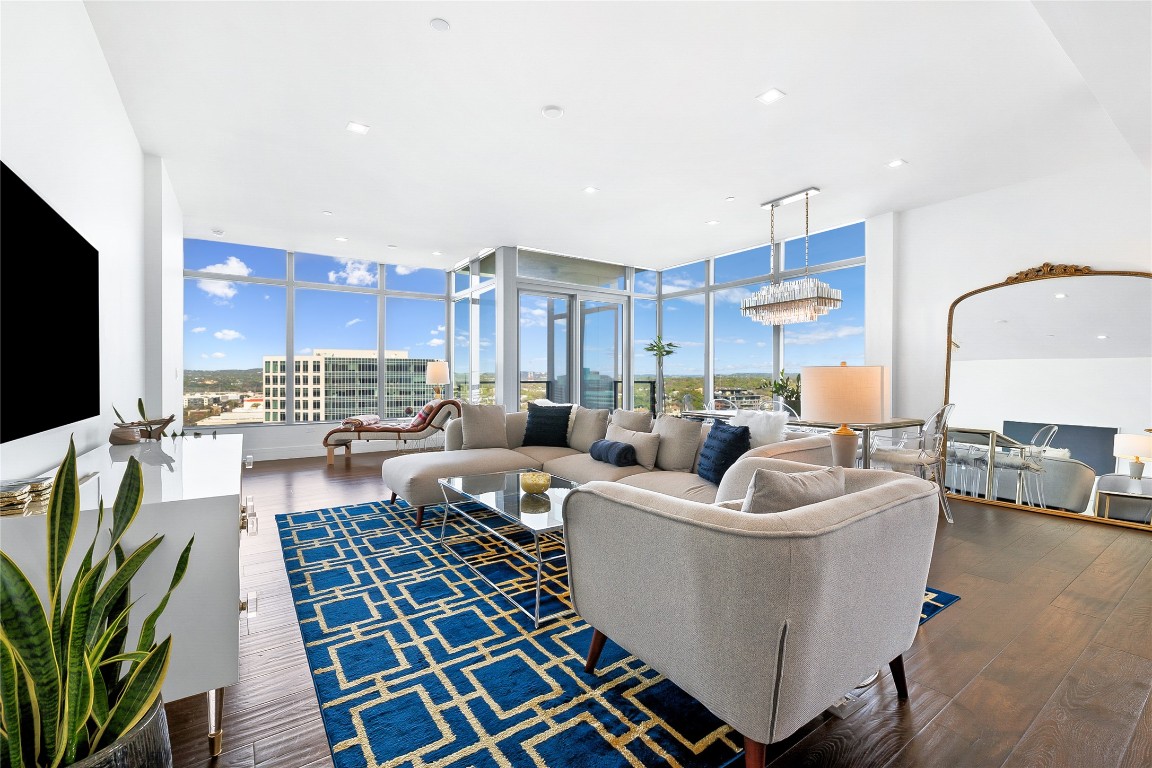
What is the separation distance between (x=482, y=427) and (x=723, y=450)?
7.24 ft

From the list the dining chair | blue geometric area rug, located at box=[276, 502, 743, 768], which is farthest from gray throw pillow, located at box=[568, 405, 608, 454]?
the dining chair

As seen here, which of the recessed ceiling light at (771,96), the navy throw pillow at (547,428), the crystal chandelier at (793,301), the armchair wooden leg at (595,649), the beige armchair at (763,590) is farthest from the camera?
the navy throw pillow at (547,428)

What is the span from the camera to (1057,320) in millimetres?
4359

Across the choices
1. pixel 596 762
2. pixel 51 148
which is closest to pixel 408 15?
pixel 51 148

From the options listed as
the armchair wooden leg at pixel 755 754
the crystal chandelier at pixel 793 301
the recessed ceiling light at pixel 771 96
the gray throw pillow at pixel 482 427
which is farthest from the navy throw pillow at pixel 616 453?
the armchair wooden leg at pixel 755 754

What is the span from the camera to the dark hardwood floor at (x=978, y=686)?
1568 mm

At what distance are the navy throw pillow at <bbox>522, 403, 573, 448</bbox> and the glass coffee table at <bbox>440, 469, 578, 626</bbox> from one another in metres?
0.89

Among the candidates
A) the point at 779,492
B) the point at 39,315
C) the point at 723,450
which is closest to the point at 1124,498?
the point at 723,450

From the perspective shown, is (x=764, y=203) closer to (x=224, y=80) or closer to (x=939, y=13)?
(x=939, y=13)

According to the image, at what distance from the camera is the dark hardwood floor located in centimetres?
157

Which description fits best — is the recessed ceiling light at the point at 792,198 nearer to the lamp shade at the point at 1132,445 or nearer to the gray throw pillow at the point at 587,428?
the gray throw pillow at the point at 587,428

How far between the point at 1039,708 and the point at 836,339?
16.0ft

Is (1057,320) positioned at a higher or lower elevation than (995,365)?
higher

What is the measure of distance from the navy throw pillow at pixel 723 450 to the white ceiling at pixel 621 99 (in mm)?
1997
